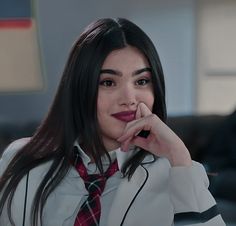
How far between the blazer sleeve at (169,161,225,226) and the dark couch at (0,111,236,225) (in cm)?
144

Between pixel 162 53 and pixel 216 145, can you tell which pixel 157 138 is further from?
pixel 162 53

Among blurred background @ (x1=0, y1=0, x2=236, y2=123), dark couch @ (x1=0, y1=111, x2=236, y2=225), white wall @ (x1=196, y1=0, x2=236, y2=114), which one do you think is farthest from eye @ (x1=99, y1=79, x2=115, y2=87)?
white wall @ (x1=196, y1=0, x2=236, y2=114)

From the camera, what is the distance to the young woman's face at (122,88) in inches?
44.6

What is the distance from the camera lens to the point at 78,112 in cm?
121

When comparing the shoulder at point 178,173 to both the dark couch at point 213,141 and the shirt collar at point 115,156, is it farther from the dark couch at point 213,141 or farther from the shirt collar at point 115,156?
the dark couch at point 213,141

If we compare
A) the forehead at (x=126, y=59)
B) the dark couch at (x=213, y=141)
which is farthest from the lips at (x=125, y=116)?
the dark couch at (x=213, y=141)

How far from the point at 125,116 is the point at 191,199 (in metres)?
0.23

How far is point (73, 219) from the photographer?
113 cm

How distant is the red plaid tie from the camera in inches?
43.9

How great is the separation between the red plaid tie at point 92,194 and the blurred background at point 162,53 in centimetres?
190

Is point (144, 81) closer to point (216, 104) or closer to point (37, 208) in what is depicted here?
point (37, 208)

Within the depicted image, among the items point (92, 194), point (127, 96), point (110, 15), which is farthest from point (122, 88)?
point (110, 15)

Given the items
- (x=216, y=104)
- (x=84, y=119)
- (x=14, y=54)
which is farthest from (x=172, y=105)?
(x=84, y=119)

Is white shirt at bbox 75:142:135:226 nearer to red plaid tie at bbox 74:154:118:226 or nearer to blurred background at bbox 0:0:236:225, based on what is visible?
red plaid tie at bbox 74:154:118:226
